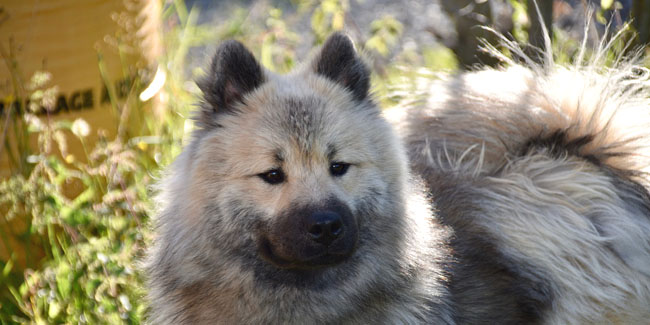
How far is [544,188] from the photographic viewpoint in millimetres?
3158

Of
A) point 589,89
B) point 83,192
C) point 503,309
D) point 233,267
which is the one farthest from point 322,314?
point 83,192

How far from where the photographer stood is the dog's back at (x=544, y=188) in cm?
297

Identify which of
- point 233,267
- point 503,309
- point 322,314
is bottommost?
point 503,309

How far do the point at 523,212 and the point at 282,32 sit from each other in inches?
112

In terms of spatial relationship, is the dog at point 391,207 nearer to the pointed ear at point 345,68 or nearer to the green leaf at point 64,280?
the pointed ear at point 345,68

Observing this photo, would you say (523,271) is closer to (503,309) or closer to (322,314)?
(503,309)

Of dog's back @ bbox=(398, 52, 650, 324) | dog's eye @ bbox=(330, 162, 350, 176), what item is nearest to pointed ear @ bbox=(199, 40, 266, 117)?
dog's eye @ bbox=(330, 162, 350, 176)

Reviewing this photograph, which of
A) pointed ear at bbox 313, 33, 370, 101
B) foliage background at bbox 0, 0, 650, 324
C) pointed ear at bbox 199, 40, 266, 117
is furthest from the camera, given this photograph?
foliage background at bbox 0, 0, 650, 324

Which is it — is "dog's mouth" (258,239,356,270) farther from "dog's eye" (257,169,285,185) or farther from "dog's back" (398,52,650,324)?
"dog's back" (398,52,650,324)

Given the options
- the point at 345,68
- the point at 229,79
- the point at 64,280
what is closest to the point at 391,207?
the point at 345,68

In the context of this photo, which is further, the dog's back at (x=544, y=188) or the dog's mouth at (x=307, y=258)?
the dog's back at (x=544, y=188)

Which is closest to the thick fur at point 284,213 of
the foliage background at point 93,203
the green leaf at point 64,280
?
the foliage background at point 93,203

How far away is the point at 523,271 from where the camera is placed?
3.00 m

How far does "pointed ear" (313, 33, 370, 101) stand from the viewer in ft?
9.40
